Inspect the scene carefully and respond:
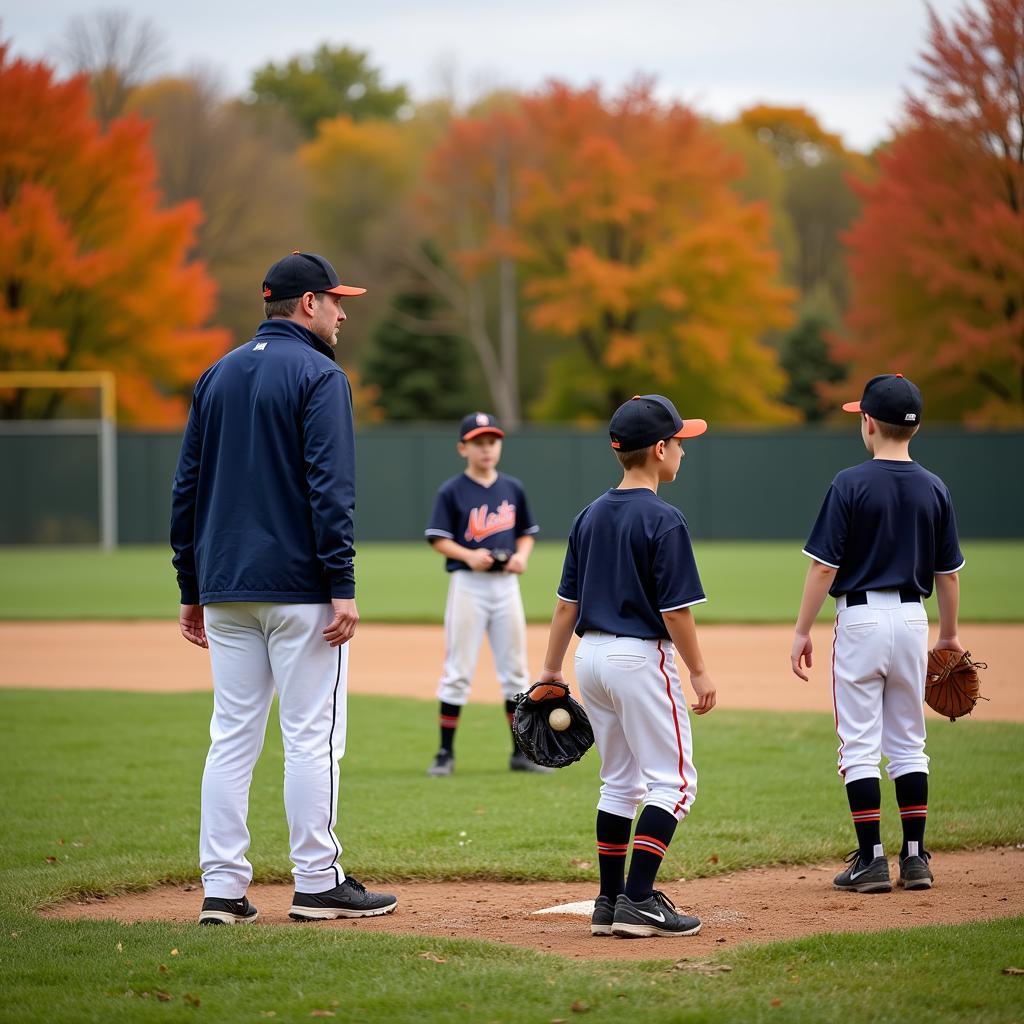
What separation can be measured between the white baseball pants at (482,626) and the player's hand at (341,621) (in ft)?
11.3

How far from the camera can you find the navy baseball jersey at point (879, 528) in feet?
17.0

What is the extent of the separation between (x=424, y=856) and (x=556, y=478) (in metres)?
26.1

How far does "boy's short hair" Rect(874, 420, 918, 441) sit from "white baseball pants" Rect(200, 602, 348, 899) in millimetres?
2262

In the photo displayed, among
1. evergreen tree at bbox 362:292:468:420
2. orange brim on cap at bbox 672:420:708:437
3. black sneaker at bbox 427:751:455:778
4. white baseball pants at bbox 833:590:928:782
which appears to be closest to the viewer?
orange brim on cap at bbox 672:420:708:437

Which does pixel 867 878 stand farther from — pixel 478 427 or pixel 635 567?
pixel 478 427

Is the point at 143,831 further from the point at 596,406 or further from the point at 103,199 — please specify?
the point at 596,406

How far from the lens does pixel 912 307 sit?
103 feet

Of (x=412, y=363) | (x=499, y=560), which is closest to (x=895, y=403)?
(x=499, y=560)

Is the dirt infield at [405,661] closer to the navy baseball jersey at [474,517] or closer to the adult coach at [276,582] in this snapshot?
the navy baseball jersey at [474,517]

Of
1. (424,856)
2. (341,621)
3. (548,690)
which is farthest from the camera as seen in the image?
(424,856)

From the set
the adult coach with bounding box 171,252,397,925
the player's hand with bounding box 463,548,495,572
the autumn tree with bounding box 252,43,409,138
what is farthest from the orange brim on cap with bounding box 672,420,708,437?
the autumn tree with bounding box 252,43,409,138

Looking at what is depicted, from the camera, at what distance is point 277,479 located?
4.60m

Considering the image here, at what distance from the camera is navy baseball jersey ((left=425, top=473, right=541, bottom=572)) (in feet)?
26.4

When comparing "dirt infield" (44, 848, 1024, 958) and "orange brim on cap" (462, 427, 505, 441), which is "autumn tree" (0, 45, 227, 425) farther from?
"dirt infield" (44, 848, 1024, 958)
